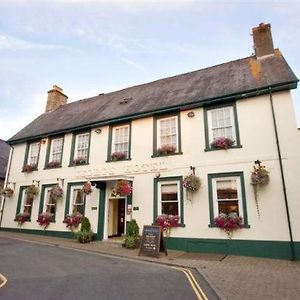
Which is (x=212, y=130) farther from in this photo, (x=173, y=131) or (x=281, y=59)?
(x=281, y=59)

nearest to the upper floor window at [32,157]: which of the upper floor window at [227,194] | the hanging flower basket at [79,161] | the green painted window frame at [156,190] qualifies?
the hanging flower basket at [79,161]

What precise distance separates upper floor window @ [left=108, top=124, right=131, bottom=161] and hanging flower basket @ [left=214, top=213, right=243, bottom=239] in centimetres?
592

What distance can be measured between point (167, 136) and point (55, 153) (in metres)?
8.11

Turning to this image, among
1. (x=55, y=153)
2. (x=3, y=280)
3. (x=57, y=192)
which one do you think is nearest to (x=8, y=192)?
(x=55, y=153)

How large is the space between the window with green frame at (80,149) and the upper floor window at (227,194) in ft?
25.5

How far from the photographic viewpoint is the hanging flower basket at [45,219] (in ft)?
54.6

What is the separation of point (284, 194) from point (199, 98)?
5.87m

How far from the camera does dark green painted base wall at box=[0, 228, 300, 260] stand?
34.6ft

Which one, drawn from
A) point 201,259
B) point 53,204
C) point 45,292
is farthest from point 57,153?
point 45,292

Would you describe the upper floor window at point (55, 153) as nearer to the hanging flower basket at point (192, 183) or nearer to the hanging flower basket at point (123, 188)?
the hanging flower basket at point (123, 188)

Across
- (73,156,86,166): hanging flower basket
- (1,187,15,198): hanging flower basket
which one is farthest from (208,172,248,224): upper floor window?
(1,187,15,198): hanging flower basket

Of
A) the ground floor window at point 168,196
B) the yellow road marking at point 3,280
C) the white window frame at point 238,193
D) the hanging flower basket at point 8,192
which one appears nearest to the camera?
the yellow road marking at point 3,280

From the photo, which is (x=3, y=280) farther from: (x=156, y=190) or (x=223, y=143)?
(x=223, y=143)

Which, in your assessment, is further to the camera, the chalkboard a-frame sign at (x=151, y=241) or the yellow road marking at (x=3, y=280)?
the chalkboard a-frame sign at (x=151, y=241)
